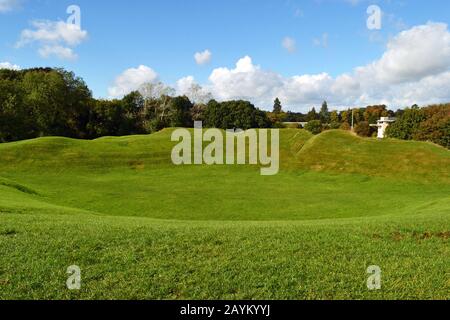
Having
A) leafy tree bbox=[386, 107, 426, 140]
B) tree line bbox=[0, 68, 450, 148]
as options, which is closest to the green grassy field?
tree line bbox=[0, 68, 450, 148]

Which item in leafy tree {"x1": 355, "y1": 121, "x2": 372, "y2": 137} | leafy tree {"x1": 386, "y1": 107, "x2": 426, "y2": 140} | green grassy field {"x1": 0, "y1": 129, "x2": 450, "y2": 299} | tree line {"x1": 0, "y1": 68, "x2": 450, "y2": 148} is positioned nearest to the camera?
green grassy field {"x1": 0, "y1": 129, "x2": 450, "y2": 299}

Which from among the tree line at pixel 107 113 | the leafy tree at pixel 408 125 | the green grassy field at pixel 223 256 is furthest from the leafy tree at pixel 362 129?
the green grassy field at pixel 223 256

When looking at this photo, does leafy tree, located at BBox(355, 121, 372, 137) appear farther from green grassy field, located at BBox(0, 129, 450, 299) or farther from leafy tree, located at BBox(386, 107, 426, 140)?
green grassy field, located at BBox(0, 129, 450, 299)

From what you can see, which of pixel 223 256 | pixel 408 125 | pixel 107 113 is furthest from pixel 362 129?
pixel 223 256

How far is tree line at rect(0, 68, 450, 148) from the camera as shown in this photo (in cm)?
6756

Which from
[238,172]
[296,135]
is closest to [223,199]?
[238,172]

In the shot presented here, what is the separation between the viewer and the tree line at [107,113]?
67.6 meters

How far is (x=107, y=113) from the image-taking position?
8081 cm

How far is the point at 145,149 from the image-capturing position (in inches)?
1956

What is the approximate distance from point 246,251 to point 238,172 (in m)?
33.3

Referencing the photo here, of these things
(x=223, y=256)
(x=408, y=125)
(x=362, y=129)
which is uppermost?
(x=408, y=125)

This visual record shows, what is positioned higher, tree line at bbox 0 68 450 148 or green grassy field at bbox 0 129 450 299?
tree line at bbox 0 68 450 148

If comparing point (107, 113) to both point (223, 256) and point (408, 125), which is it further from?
point (223, 256)

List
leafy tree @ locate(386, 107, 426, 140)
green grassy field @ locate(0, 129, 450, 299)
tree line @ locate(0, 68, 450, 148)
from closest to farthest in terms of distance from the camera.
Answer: green grassy field @ locate(0, 129, 450, 299) < tree line @ locate(0, 68, 450, 148) < leafy tree @ locate(386, 107, 426, 140)
